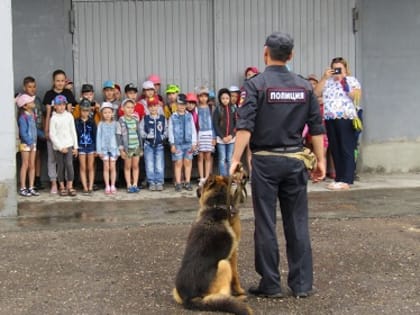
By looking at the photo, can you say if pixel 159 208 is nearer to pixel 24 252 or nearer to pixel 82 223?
pixel 82 223

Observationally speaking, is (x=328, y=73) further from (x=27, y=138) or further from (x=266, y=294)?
(x=266, y=294)

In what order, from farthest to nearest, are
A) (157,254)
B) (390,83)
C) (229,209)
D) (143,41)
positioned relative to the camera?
(390,83) < (143,41) < (157,254) < (229,209)

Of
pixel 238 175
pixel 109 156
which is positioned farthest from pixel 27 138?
pixel 238 175

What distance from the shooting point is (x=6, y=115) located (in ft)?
28.0

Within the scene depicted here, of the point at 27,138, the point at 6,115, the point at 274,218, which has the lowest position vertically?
the point at 274,218

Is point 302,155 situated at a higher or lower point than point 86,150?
higher

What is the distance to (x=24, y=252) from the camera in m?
6.96

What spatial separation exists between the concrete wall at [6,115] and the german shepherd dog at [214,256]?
400cm

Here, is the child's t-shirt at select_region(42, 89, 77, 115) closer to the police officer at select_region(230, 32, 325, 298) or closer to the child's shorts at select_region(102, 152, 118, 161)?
the child's shorts at select_region(102, 152, 118, 161)

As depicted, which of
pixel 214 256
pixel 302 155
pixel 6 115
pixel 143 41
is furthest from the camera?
pixel 143 41

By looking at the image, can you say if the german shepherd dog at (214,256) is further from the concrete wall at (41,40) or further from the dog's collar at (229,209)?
the concrete wall at (41,40)

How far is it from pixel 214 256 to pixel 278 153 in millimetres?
994

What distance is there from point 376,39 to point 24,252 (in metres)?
7.40

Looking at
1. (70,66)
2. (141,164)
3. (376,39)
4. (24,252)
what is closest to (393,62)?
(376,39)
